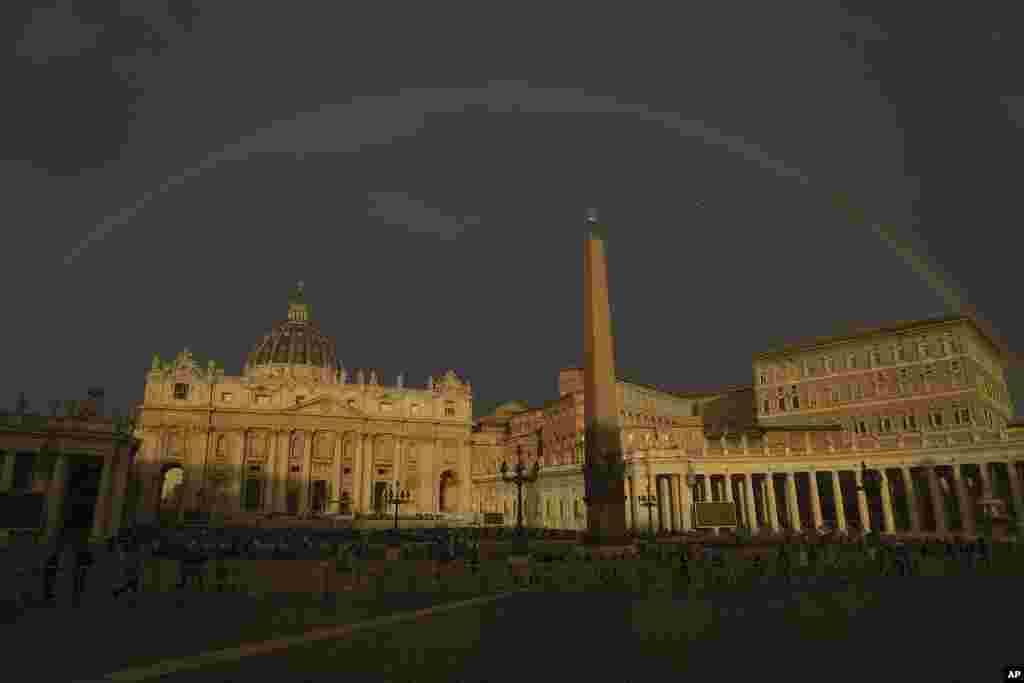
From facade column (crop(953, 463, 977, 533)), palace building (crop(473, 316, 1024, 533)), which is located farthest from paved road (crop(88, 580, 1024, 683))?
facade column (crop(953, 463, 977, 533))

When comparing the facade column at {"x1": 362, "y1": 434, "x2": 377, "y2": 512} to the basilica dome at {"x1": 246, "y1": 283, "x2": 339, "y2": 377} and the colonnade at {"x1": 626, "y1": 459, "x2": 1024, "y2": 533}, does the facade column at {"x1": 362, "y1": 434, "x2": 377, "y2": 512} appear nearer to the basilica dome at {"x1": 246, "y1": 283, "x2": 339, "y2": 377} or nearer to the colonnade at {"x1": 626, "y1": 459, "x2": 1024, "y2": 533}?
the basilica dome at {"x1": 246, "y1": 283, "x2": 339, "y2": 377}

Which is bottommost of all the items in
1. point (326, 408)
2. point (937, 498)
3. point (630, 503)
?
point (630, 503)

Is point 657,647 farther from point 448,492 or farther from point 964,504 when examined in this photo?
point 448,492

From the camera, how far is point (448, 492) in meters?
89.4

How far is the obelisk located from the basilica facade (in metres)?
45.6

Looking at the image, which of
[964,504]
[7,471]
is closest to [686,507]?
[964,504]

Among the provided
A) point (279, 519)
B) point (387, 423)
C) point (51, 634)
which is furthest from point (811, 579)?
point (387, 423)

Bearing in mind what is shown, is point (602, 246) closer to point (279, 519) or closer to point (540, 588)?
point (540, 588)

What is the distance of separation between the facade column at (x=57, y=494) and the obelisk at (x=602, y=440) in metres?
35.3

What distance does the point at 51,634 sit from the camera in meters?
9.62

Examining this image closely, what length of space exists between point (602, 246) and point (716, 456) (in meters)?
26.7

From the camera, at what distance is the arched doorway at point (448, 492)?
87.8m

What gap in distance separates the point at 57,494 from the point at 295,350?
65.0 metres

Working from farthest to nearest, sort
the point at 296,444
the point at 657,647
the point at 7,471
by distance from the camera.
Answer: the point at 296,444 → the point at 7,471 → the point at 657,647
